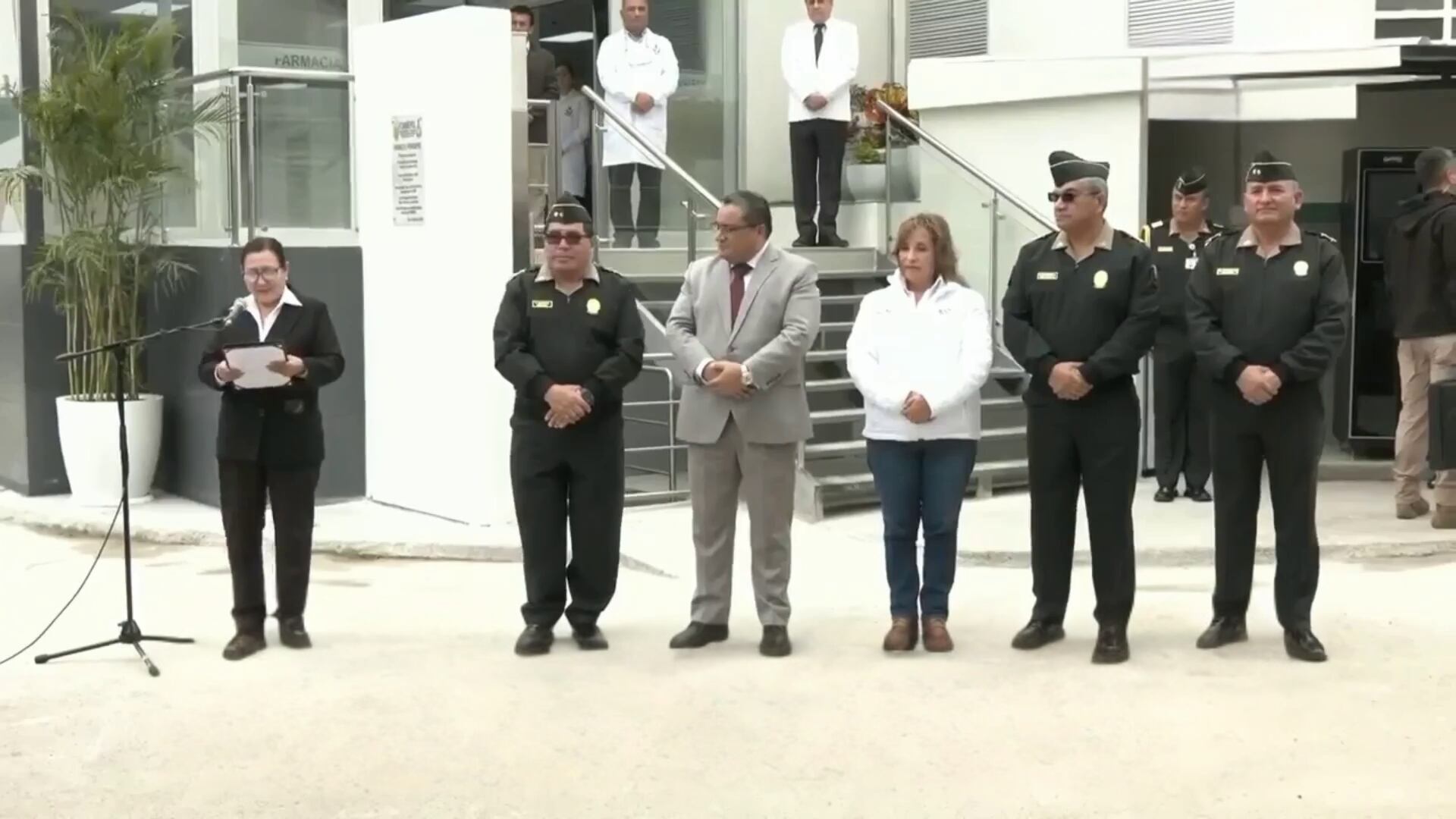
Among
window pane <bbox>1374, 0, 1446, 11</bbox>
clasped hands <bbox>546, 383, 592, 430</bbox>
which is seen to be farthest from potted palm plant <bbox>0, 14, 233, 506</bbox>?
window pane <bbox>1374, 0, 1446, 11</bbox>

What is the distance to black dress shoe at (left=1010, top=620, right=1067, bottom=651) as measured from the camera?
Answer: 22.9 feet

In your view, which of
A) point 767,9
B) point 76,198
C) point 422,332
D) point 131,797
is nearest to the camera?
point 131,797

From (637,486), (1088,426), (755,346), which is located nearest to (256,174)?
(637,486)

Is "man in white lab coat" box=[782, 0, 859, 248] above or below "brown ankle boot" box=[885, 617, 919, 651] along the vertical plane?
above

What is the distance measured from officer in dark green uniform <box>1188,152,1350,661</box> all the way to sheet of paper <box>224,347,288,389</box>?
3.51 metres

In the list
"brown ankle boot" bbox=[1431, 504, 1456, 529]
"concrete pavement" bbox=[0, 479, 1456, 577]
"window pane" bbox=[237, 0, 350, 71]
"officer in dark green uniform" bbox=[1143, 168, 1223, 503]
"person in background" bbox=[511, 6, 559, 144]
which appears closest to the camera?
"concrete pavement" bbox=[0, 479, 1456, 577]

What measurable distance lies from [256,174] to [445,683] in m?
5.10

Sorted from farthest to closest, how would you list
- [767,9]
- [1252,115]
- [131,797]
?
[767,9] < [1252,115] < [131,797]

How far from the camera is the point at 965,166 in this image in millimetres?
11461

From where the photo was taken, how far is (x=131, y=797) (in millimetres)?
5215

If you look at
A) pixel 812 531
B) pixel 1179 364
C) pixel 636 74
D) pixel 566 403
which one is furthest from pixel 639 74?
pixel 566 403

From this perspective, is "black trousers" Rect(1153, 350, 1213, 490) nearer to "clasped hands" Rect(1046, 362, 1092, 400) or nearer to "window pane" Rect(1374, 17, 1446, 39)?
"clasped hands" Rect(1046, 362, 1092, 400)

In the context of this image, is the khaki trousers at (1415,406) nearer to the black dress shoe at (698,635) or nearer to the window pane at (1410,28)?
the window pane at (1410,28)

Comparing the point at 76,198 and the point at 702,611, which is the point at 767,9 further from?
the point at 702,611
